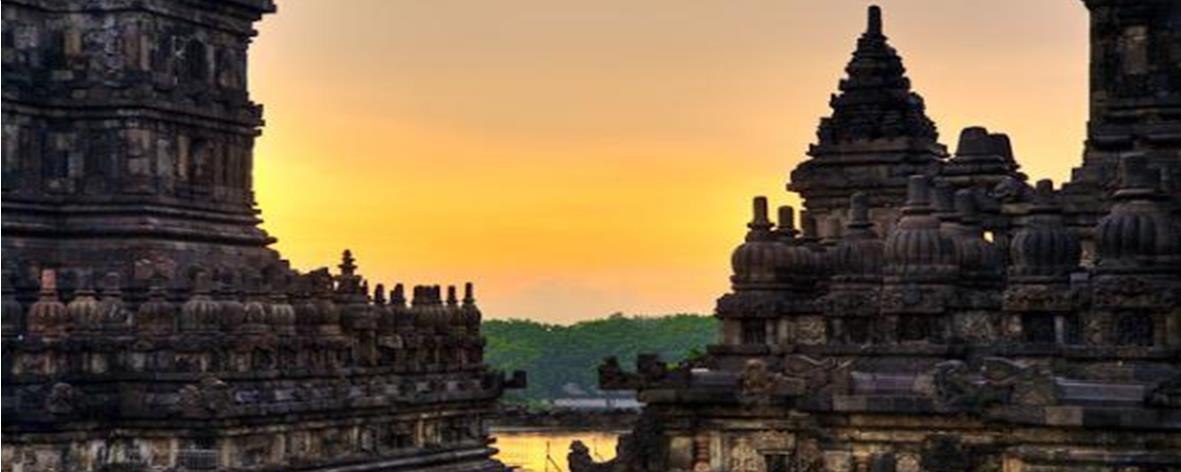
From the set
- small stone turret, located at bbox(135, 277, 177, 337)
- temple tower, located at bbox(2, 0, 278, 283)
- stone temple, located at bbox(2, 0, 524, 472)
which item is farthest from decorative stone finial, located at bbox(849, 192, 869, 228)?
temple tower, located at bbox(2, 0, 278, 283)

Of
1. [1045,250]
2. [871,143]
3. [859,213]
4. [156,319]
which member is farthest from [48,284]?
[1045,250]

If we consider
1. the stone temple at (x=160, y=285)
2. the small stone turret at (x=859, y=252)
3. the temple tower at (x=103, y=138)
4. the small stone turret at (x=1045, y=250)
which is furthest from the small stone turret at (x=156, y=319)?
the small stone turret at (x=1045, y=250)

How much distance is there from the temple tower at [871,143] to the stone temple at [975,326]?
3.72 metres

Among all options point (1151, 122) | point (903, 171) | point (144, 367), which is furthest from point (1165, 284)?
point (144, 367)

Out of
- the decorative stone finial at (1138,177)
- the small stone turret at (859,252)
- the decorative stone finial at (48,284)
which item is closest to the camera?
the decorative stone finial at (1138,177)

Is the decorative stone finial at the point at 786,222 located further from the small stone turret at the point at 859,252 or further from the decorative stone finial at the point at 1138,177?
the decorative stone finial at the point at 1138,177

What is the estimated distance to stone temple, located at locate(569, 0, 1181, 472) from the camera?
1519 inches

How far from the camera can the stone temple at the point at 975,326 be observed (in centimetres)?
3859

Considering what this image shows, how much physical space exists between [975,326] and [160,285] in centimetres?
2319

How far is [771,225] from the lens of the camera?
5091cm

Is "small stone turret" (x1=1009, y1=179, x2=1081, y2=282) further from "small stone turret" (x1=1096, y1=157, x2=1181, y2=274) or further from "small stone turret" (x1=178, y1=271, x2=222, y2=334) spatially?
"small stone turret" (x1=178, y1=271, x2=222, y2=334)

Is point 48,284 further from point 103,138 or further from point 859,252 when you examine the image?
point 859,252

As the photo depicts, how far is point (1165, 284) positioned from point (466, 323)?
39537 mm

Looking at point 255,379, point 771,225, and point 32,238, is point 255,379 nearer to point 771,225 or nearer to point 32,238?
point 32,238
